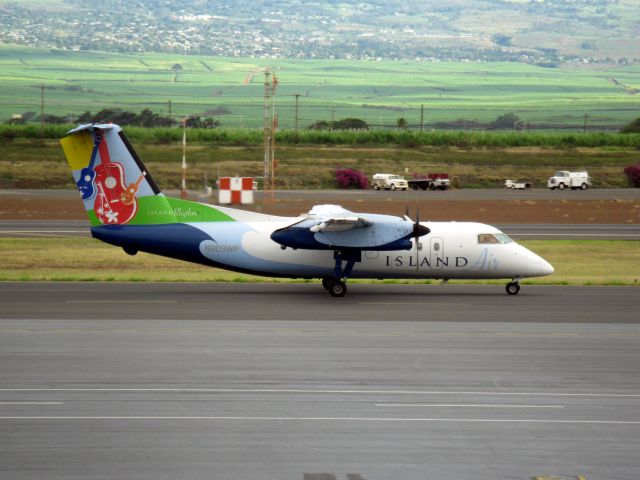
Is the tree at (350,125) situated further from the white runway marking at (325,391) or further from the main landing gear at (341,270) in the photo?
the white runway marking at (325,391)

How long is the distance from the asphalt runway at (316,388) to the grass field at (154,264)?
6488mm

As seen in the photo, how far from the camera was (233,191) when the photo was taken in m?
40.3

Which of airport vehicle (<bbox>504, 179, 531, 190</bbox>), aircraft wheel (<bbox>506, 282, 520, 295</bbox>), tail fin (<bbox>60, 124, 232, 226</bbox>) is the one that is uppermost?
tail fin (<bbox>60, 124, 232, 226</bbox>)

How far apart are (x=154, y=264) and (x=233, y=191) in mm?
6093

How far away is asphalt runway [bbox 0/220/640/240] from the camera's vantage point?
173 feet

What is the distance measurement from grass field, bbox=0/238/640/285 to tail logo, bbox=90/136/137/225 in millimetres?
5227

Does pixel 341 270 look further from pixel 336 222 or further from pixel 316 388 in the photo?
pixel 316 388

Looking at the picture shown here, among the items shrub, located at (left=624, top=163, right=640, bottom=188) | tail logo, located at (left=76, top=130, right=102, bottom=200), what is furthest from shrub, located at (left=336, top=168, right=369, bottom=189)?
tail logo, located at (left=76, top=130, right=102, bottom=200)

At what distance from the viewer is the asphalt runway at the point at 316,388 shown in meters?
15.7

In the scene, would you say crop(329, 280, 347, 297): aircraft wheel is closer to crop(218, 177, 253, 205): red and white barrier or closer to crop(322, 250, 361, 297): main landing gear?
crop(322, 250, 361, 297): main landing gear

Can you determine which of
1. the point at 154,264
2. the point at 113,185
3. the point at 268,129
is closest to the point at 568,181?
the point at 268,129

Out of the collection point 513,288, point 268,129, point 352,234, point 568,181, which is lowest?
point 568,181

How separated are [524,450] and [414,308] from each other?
48.8 ft

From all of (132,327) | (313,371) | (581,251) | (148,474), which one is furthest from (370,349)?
(581,251)
